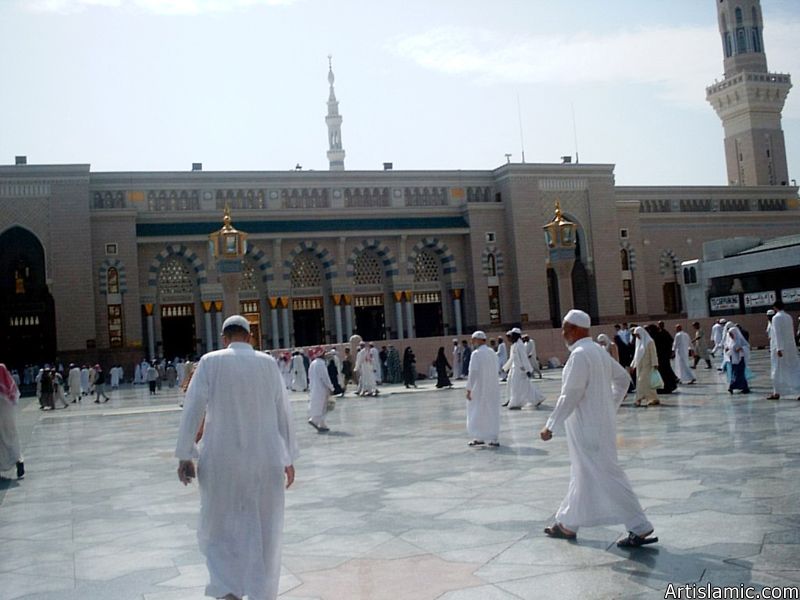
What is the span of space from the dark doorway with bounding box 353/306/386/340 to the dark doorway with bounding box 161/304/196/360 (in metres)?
6.48

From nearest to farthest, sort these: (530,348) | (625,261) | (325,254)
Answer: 1. (530,348)
2. (325,254)
3. (625,261)

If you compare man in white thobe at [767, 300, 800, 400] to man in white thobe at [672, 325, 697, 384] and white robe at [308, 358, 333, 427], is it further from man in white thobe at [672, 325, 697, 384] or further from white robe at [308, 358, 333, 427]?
white robe at [308, 358, 333, 427]

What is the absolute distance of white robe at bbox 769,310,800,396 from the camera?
1130 cm

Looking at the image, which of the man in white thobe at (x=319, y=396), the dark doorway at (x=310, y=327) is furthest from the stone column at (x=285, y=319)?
the man in white thobe at (x=319, y=396)

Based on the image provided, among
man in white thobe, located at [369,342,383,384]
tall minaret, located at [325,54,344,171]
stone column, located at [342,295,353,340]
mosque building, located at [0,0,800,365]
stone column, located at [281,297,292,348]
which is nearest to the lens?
man in white thobe, located at [369,342,383,384]

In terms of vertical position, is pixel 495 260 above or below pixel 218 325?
above

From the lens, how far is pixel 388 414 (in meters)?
14.3

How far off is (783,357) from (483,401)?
4.87 metres

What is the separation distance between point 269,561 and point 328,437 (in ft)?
24.5

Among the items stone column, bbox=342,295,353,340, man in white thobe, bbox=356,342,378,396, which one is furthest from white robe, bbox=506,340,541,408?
stone column, bbox=342,295,353,340

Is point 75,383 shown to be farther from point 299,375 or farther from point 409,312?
point 409,312

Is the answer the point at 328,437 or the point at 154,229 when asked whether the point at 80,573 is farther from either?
the point at 154,229

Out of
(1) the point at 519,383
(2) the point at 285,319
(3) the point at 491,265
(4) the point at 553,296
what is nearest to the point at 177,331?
(2) the point at 285,319

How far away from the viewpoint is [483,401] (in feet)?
30.3
